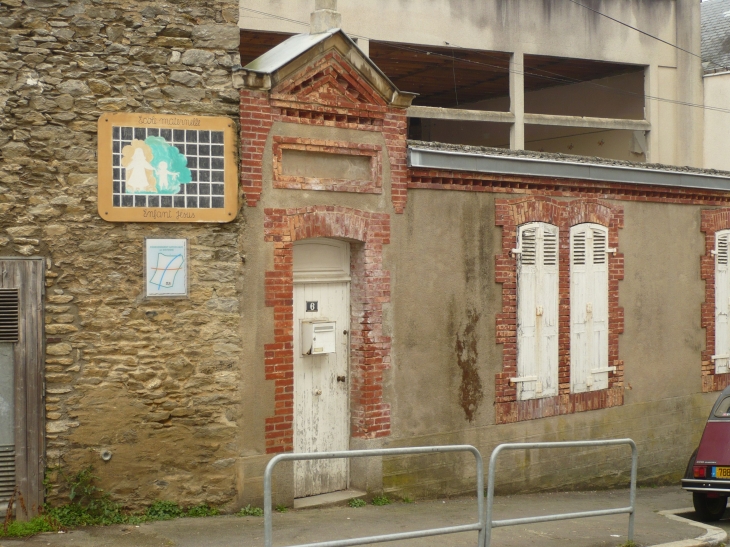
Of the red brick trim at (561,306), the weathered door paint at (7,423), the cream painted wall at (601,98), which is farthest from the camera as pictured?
the cream painted wall at (601,98)

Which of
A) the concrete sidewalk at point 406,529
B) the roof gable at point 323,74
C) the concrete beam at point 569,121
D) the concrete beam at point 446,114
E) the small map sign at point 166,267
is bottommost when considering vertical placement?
the concrete sidewalk at point 406,529

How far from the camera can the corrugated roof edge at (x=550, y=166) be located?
409 inches

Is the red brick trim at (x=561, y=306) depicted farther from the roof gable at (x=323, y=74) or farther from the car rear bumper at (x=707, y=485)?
the roof gable at (x=323, y=74)

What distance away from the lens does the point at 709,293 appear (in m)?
14.0

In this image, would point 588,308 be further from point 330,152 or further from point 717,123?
point 717,123

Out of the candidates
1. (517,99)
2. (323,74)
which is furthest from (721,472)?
(517,99)

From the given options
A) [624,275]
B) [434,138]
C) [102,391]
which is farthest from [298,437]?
[434,138]

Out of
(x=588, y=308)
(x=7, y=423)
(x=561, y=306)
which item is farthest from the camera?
(x=588, y=308)

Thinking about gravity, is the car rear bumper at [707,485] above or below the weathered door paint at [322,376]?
below

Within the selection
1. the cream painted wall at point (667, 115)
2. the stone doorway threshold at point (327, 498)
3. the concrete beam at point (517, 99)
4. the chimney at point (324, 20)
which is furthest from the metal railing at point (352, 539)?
the cream painted wall at point (667, 115)

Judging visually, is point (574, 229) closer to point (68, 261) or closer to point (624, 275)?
point (624, 275)

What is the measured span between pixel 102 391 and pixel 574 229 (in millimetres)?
6636

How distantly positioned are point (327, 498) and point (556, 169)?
16.8ft

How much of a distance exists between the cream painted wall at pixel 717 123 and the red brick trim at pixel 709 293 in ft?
34.6
